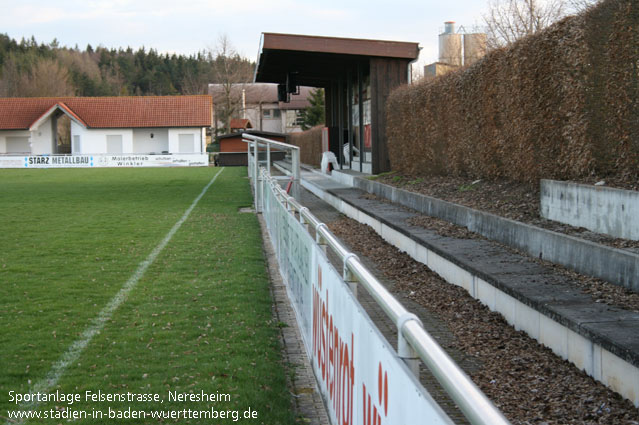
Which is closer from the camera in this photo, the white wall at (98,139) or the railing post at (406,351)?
the railing post at (406,351)

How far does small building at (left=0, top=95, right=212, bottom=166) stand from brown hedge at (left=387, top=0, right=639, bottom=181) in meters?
49.8

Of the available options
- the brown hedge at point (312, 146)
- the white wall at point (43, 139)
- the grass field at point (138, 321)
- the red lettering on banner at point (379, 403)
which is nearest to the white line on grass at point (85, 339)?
the grass field at point (138, 321)

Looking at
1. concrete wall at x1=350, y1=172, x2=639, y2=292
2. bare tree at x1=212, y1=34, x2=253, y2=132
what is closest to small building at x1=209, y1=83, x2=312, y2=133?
bare tree at x1=212, y1=34, x2=253, y2=132

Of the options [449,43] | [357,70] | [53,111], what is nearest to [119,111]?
[53,111]

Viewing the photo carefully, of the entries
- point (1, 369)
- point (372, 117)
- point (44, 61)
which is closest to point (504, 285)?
point (1, 369)

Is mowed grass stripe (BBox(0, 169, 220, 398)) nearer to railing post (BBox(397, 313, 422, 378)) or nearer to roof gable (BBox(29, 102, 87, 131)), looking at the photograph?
railing post (BBox(397, 313, 422, 378))

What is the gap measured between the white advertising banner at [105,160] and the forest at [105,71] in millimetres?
37953

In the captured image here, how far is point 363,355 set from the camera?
10.2 feet

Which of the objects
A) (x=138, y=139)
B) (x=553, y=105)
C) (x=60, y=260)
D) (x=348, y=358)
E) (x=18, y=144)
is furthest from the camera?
(x=18, y=144)

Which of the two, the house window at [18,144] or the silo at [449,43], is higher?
the silo at [449,43]

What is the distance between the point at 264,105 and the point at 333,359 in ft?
342

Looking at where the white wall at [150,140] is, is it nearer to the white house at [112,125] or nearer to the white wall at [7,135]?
the white house at [112,125]

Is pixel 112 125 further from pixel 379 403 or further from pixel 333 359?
pixel 379 403

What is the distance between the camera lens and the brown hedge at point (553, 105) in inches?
310
